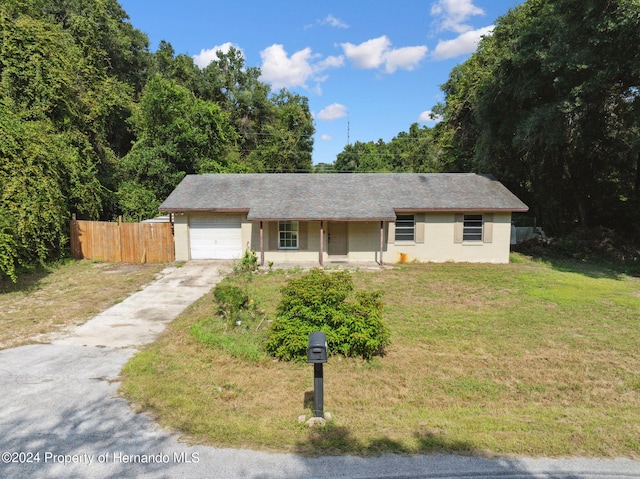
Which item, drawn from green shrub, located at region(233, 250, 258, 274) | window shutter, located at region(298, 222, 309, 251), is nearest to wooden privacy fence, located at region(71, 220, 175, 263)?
green shrub, located at region(233, 250, 258, 274)

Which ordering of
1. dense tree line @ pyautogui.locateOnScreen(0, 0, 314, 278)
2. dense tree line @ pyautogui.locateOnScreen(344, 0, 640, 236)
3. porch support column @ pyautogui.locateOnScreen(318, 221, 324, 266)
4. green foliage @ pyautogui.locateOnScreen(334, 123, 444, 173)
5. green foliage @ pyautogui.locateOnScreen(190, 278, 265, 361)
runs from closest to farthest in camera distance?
green foliage @ pyautogui.locateOnScreen(190, 278, 265, 361)
dense tree line @ pyautogui.locateOnScreen(0, 0, 314, 278)
dense tree line @ pyautogui.locateOnScreen(344, 0, 640, 236)
porch support column @ pyautogui.locateOnScreen(318, 221, 324, 266)
green foliage @ pyautogui.locateOnScreen(334, 123, 444, 173)

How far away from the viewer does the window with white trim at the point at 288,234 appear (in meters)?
16.1

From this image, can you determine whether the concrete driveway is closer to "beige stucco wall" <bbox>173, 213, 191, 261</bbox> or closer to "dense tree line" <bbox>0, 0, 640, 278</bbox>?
"dense tree line" <bbox>0, 0, 640, 278</bbox>

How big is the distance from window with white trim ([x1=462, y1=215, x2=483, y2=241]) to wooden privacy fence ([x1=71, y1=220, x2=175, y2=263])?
1234 cm

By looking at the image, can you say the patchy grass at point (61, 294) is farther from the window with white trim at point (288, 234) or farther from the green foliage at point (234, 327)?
the window with white trim at point (288, 234)

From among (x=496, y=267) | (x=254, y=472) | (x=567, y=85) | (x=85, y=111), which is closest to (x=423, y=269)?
(x=496, y=267)

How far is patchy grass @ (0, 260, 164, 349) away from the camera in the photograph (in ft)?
26.3

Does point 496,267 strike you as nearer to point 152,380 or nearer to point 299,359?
point 299,359

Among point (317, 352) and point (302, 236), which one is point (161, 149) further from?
point (317, 352)

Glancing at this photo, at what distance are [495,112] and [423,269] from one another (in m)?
9.71

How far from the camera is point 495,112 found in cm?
1884

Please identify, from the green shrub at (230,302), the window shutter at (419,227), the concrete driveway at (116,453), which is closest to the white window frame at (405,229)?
the window shutter at (419,227)

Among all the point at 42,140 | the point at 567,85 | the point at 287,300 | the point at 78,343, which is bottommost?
the point at 78,343

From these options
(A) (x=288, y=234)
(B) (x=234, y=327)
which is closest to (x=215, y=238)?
(A) (x=288, y=234)
